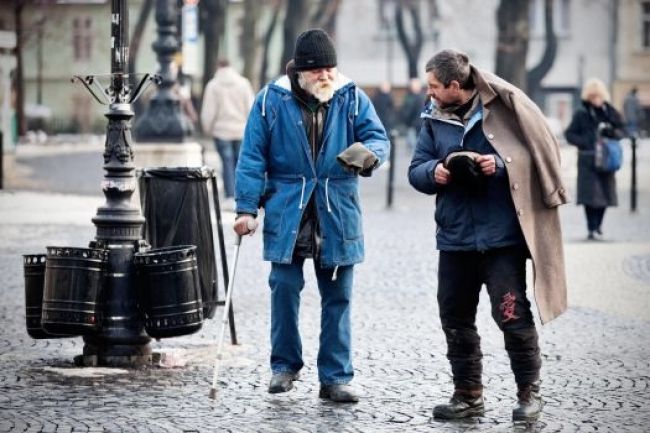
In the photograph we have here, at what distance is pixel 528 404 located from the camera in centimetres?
746

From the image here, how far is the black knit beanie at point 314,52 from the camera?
795cm

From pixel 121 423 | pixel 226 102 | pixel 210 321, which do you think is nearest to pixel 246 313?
pixel 210 321

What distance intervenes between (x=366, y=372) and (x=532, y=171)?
1.80 metres

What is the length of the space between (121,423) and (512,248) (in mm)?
1970

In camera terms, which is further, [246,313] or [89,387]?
[246,313]

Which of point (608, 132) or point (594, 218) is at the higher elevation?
point (608, 132)

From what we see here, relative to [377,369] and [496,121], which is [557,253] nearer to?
[496,121]

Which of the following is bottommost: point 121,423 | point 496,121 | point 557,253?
point 121,423

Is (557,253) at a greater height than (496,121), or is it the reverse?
(496,121)

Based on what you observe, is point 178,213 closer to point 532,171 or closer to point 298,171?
point 298,171

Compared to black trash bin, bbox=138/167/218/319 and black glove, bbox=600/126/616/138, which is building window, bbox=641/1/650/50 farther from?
black trash bin, bbox=138/167/218/319

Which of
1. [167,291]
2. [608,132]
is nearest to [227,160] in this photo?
[608,132]

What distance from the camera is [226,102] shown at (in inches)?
858

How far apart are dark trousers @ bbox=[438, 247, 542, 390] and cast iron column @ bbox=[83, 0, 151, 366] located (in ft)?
6.68
